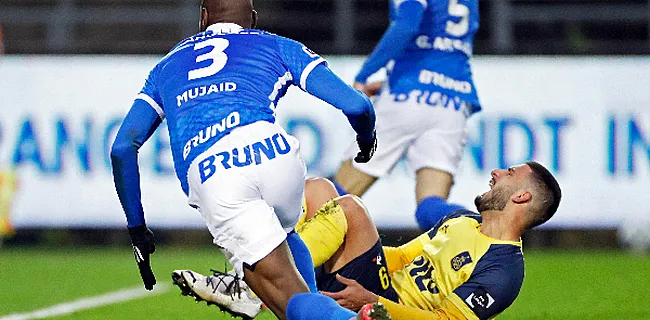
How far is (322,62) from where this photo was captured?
4.23 meters

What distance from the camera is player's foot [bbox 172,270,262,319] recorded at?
471 centimetres

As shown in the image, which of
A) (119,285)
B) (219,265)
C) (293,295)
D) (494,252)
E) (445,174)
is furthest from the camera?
(219,265)

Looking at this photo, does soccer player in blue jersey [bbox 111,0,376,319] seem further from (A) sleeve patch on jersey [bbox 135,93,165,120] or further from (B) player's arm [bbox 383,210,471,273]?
(B) player's arm [bbox 383,210,471,273]

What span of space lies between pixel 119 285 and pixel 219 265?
1.42 m

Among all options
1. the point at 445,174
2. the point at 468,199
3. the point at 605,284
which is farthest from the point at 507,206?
the point at 468,199

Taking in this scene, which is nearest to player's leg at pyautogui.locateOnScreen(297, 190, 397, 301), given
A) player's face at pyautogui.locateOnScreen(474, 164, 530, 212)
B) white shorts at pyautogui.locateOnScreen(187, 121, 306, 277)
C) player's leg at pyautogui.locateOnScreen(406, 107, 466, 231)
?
player's face at pyautogui.locateOnScreen(474, 164, 530, 212)

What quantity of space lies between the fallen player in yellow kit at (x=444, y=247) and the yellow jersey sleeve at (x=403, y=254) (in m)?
0.15

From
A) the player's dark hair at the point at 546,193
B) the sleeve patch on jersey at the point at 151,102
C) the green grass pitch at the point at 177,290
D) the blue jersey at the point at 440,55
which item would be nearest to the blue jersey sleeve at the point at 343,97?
the sleeve patch on jersey at the point at 151,102

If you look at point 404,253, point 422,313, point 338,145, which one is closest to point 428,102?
point 404,253

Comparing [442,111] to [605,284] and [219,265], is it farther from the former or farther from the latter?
[219,265]

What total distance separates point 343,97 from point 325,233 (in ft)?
2.72

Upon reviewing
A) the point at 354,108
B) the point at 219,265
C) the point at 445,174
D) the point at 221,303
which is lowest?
the point at 219,265

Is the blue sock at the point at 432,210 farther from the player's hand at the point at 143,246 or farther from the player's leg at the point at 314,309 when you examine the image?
the player's leg at the point at 314,309

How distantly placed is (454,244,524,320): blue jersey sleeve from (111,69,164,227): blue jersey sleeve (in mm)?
1318
